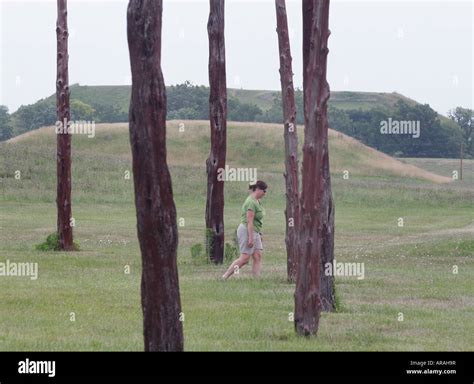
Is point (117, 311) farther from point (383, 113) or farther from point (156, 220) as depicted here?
point (383, 113)

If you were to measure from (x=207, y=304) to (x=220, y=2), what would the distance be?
1039 centimetres

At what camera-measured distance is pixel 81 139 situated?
90875 millimetres

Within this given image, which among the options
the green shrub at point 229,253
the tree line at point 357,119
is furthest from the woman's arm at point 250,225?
the tree line at point 357,119

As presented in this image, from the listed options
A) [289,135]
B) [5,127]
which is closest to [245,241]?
[289,135]

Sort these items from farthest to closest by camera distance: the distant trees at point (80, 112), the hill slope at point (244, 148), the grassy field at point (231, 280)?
A: the distant trees at point (80, 112)
the hill slope at point (244, 148)
the grassy field at point (231, 280)

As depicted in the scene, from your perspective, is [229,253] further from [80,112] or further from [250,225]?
[80,112]

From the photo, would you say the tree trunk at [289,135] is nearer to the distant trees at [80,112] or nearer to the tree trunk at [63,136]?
the tree trunk at [63,136]

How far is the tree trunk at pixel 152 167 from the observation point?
34.8 ft

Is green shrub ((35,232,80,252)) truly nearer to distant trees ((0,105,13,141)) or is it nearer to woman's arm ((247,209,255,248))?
woman's arm ((247,209,255,248))

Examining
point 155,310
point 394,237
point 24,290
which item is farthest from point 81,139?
point 155,310

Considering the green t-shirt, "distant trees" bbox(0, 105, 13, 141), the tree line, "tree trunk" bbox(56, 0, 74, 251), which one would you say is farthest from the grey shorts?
the tree line

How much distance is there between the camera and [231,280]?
22.0m

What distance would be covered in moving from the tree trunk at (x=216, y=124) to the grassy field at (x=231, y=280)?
32.4 inches

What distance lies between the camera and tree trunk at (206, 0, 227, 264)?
26.3 m
